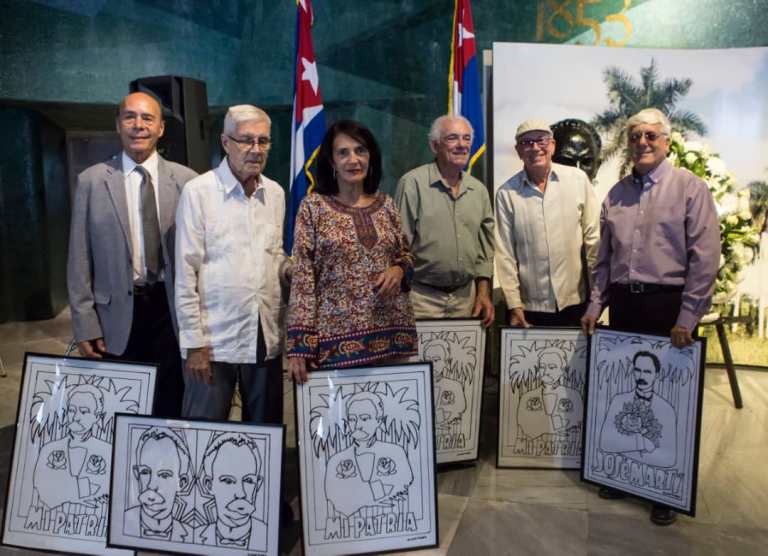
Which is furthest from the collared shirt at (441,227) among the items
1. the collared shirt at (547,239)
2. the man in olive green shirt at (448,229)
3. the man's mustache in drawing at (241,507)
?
the man's mustache in drawing at (241,507)

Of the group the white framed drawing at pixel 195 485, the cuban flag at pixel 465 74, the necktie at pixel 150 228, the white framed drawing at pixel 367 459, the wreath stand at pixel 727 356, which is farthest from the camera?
the cuban flag at pixel 465 74

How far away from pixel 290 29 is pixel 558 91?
2.70m

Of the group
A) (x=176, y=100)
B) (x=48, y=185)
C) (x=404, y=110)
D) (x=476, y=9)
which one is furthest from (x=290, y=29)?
(x=48, y=185)

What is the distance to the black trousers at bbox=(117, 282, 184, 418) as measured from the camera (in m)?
2.35

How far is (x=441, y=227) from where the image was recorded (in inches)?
111

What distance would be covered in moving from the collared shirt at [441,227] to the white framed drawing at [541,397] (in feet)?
1.15

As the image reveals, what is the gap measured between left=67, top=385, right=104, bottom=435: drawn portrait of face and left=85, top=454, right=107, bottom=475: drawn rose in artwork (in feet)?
0.31

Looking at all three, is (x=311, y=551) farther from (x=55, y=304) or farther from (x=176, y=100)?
(x=55, y=304)

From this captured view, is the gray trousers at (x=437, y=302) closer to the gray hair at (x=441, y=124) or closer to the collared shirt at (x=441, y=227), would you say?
the collared shirt at (x=441, y=227)

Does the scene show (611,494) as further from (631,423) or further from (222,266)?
(222,266)

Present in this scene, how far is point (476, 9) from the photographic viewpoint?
197 inches

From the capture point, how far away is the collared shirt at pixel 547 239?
9.37ft

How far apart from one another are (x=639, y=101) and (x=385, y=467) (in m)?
3.22

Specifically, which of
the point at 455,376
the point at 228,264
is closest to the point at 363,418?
the point at 228,264
